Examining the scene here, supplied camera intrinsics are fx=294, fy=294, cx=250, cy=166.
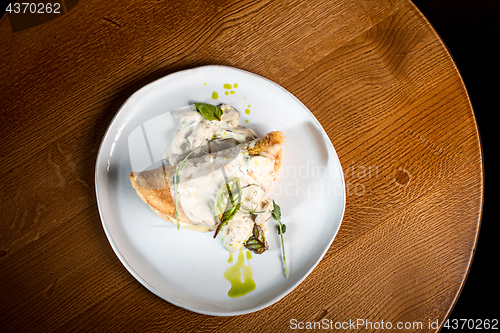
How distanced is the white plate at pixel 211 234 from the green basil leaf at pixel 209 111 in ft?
0.16

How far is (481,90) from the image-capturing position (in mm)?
1927

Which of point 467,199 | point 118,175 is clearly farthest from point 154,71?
point 467,199

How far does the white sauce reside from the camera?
4.37 feet

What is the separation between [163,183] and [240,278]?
58cm

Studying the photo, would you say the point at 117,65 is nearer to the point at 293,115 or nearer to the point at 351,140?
the point at 293,115

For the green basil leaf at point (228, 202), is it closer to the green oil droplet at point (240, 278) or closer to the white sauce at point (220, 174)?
the white sauce at point (220, 174)

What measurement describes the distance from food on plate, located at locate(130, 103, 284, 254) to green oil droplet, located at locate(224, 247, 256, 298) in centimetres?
9

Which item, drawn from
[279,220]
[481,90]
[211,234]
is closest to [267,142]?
[279,220]

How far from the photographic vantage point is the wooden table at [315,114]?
134 cm

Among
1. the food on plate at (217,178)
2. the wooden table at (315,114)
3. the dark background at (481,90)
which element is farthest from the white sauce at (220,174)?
the dark background at (481,90)

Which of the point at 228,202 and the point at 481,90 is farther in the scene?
the point at 481,90

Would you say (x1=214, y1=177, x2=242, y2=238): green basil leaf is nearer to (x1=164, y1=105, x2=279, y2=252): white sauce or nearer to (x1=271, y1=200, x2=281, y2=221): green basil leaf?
(x1=164, y1=105, x2=279, y2=252): white sauce

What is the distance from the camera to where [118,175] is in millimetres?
1370

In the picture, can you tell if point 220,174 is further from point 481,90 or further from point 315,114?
point 481,90
